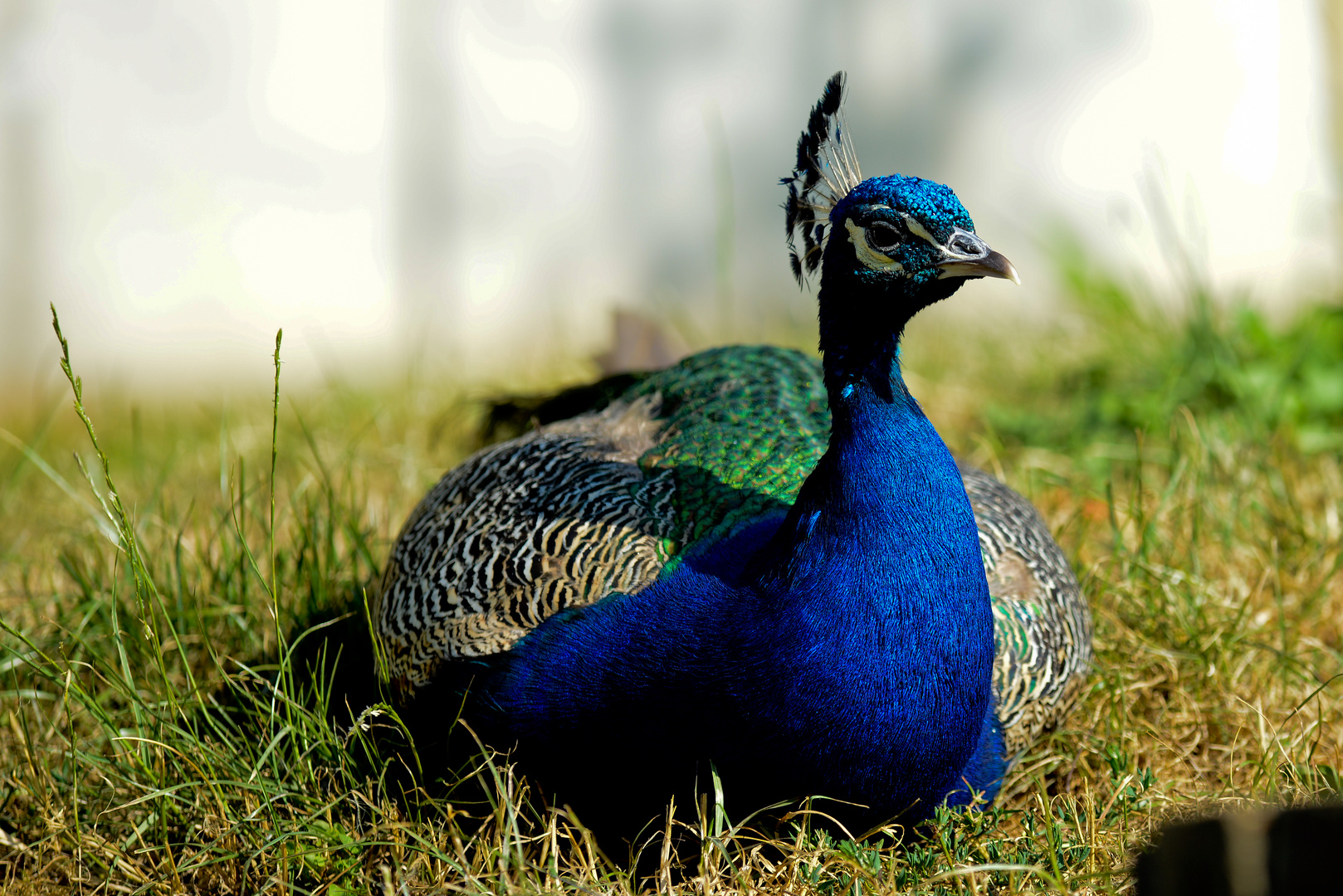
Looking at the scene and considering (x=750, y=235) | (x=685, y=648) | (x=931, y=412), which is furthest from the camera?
(x=750, y=235)

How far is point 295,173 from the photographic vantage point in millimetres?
7027

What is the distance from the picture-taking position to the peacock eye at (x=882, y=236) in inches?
85.1

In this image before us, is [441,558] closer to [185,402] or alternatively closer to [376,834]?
[376,834]

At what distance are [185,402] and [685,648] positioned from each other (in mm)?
5179

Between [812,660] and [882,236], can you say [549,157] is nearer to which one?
[882,236]

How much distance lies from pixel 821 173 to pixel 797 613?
0.96 meters

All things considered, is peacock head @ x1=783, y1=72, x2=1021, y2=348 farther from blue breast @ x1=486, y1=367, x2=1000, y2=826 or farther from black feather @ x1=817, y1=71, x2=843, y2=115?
blue breast @ x1=486, y1=367, x2=1000, y2=826

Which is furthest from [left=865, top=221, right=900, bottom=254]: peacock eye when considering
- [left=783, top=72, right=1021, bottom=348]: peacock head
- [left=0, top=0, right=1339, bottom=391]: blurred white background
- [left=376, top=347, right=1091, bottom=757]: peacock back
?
[left=0, top=0, right=1339, bottom=391]: blurred white background

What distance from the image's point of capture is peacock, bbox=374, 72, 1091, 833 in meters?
2.16

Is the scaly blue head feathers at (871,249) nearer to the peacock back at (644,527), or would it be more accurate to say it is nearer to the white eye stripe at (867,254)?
the white eye stripe at (867,254)

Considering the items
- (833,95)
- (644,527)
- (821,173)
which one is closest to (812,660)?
(644,527)

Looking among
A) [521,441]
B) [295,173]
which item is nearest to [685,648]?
[521,441]

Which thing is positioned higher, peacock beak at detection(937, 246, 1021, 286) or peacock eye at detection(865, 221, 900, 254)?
peacock eye at detection(865, 221, 900, 254)

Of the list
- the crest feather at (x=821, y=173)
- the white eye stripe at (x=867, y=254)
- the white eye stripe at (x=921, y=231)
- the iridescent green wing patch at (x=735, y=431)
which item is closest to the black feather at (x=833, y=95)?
the crest feather at (x=821, y=173)
